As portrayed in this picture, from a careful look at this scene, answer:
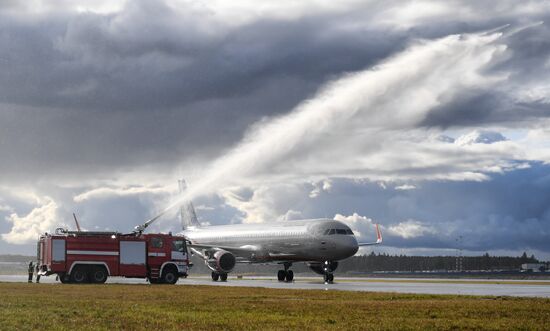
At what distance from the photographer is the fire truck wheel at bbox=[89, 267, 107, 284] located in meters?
64.1

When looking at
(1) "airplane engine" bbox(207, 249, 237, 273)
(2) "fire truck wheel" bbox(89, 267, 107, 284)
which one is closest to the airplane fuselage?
(1) "airplane engine" bbox(207, 249, 237, 273)

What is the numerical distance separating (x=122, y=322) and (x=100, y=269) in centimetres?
4006

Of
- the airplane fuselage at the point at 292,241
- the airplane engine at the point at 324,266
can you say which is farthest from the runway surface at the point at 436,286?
the airplane fuselage at the point at 292,241

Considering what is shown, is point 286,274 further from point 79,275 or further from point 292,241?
point 79,275

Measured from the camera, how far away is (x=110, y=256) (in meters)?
64.4

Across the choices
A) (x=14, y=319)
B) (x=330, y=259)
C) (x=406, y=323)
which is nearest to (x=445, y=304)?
(x=406, y=323)

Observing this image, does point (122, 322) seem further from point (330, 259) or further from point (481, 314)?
point (330, 259)

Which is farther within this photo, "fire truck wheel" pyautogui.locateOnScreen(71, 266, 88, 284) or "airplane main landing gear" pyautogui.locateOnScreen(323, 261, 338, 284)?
"airplane main landing gear" pyautogui.locateOnScreen(323, 261, 338, 284)

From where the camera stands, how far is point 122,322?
25422 mm

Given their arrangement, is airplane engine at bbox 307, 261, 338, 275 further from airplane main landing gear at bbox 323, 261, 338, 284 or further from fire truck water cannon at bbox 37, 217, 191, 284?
fire truck water cannon at bbox 37, 217, 191, 284

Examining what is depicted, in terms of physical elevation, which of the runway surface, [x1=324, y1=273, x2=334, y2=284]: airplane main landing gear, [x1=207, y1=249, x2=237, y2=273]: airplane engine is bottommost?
the runway surface

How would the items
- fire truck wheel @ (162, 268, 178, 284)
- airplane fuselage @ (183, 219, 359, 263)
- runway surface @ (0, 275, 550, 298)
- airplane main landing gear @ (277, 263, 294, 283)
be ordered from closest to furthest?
runway surface @ (0, 275, 550, 298) < fire truck wheel @ (162, 268, 178, 284) < airplane fuselage @ (183, 219, 359, 263) < airplane main landing gear @ (277, 263, 294, 283)

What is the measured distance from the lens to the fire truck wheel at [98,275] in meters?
64.1

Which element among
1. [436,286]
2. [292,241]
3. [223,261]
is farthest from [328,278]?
[223,261]
